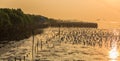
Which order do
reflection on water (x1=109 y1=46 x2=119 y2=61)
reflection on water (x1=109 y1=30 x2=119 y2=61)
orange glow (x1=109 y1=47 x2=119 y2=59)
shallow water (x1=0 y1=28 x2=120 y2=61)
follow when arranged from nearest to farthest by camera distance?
shallow water (x1=0 y1=28 x2=120 y2=61) → reflection on water (x1=109 y1=30 x2=119 y2=61) → reflection on water (x1=109 y1=46 x2=119 y2=61) → orange glow (x1=109 y1=47 x2=119 y2=59)

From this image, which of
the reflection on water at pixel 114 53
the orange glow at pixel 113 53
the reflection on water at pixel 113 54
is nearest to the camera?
the reflection on water at pixel 114 53

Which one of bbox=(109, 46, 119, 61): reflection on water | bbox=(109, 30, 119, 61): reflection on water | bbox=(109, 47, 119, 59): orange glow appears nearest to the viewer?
bbox=(109, 30, 119, 61): reflection on water

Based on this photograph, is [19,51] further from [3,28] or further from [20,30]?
[20,30]

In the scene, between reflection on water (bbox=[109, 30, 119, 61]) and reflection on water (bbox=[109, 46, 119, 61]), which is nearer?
reflection on water (bbox=[109, 30, 119, 61])

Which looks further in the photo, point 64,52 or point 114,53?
point 114,53

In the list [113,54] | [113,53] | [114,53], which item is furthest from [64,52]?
[114,53]

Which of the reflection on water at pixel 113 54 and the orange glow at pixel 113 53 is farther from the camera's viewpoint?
the orange glow at pixel 113 53

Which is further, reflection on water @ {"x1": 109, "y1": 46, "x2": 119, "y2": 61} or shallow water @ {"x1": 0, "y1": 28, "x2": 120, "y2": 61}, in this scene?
reflection on water @ {"x1": 109, "y1": 46, "x2": 119, "y2": 61}

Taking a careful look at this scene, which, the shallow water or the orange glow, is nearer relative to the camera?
the shallow water

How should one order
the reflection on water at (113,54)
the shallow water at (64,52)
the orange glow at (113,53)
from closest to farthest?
the shallow water at (64,52) → the reflection on water at (113,54) → the orange glow at (113,53)

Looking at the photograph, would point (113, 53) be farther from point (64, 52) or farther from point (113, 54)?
point (64, 52)

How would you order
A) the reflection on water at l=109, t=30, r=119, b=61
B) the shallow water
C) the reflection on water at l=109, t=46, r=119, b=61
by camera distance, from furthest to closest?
the reflection on water at l=109, t=46, r=119, b=61 < the reflection on water at l=109, t=30, r=119, b=61 < the shallow water

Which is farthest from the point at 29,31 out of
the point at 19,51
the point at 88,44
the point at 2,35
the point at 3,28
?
the point at 19,51

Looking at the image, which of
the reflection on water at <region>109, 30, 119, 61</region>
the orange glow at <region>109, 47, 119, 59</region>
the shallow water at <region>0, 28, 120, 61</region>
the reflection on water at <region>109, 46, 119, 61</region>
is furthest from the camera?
the orange glow at <region>109, 47, 119, 59</region>
